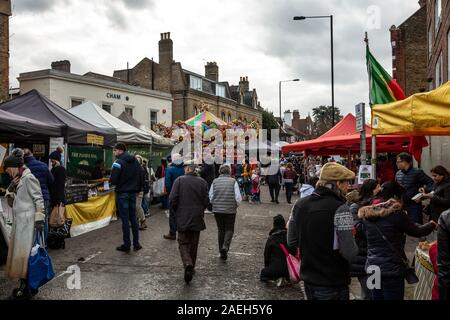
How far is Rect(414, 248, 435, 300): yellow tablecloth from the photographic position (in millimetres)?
4332

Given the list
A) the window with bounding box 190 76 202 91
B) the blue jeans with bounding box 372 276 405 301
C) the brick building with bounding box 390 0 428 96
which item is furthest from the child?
the window with bounding box 190 76 202 91

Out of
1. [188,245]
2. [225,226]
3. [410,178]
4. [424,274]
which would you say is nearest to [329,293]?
[424,274]

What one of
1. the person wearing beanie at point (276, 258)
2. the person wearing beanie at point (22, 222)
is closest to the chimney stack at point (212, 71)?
the person wearing beanie at point (276, 258)

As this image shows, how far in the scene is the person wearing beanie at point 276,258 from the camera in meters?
6.19

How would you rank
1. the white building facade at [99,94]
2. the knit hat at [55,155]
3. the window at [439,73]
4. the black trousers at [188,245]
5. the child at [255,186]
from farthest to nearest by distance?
the white building facade at [99,94]
the child at [255,186]
the window at [439,73]
the knit hat at [55,155]
the black trousers at [188,245]

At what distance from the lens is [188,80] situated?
40875mm

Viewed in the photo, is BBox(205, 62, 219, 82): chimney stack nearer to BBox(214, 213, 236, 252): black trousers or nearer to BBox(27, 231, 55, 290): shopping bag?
BBox(214, 213, 236, 252): black trousers

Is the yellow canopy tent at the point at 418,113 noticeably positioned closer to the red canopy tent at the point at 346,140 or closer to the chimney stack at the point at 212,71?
the red canopy tent at the point at 346,140

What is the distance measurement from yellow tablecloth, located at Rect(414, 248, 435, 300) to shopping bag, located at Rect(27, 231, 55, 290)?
4614 mm

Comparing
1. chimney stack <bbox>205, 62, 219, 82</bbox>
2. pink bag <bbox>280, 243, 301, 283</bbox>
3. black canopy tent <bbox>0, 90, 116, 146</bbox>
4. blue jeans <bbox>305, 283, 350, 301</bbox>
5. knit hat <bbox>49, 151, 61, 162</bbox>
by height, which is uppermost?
chimney stack <bbox>205, 62, 219, 82</bbox>

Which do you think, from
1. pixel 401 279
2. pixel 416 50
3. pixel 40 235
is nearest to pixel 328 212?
pixel 401 279

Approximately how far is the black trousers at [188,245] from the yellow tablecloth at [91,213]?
4.34 metres

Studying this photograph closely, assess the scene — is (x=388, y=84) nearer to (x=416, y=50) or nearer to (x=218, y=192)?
(x=218, y=192)

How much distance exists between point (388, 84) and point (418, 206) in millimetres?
2495
